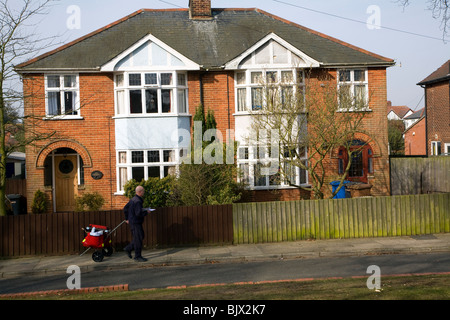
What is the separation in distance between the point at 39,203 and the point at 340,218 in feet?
38.3

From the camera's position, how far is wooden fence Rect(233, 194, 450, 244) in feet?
49.3

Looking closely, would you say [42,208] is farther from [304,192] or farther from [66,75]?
[304,192]

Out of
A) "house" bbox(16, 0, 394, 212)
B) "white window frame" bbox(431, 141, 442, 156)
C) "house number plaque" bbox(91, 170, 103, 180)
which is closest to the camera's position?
"house" bbox(16, 0, 394, 212)

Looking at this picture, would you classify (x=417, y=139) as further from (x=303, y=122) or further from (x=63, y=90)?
(x=63, y=90)

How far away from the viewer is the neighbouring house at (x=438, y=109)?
31406 mm

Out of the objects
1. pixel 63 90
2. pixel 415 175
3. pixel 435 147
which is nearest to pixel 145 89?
pixel 63 90

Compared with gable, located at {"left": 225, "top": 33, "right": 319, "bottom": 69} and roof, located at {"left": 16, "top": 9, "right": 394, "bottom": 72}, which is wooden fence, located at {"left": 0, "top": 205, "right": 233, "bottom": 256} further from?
roof, located at {"left": 16, "top": 9, "right": 394, "bottom": 72}

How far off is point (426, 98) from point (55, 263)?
29042 mm

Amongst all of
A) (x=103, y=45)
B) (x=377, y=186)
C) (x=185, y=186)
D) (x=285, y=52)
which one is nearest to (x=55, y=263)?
(x=185, y=186)

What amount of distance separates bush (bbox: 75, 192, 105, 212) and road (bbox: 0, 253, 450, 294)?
688 cm

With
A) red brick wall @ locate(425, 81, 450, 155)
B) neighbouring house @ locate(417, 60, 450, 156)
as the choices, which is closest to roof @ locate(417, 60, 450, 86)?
neighbouring house @ locate(417, 60, 450, 156)

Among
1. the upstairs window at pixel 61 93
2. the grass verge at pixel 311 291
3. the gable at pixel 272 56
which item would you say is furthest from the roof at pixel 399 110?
the grass verge at pixel 311 291

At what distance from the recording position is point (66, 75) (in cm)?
1948

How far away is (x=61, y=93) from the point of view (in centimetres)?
1945
